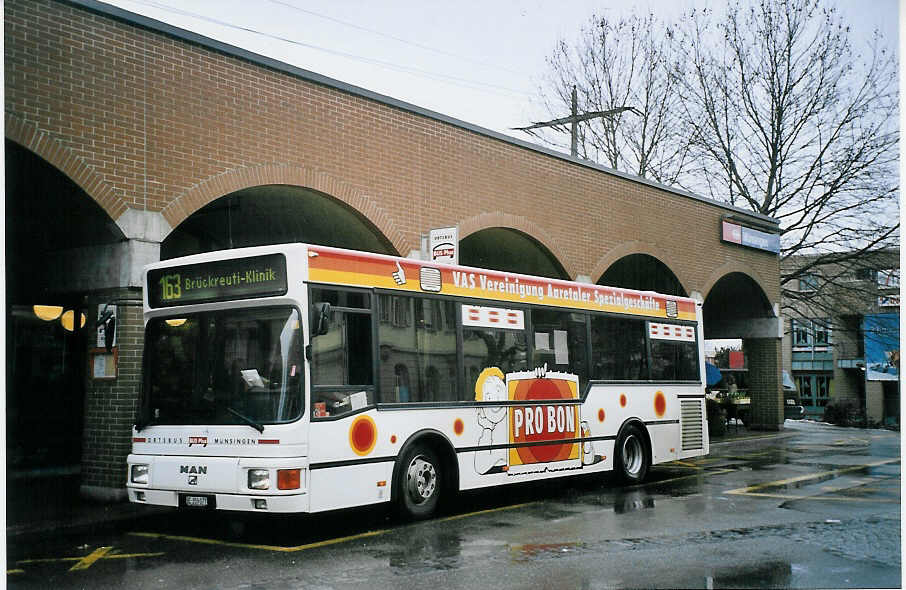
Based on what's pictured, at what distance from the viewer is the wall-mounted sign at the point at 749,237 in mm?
25531

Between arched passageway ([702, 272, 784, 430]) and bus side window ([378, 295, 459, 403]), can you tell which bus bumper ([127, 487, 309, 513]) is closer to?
bus side window ([378, 295, 459, 403])

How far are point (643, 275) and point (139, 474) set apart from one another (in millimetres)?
17068

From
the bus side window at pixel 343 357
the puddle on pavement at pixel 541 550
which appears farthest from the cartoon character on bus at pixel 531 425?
the puddle on pavement at pixel 541 550

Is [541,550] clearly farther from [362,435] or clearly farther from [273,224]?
[273,224]

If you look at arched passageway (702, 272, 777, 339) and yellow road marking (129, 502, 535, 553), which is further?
arched passageway (702, 272, 777, 339)

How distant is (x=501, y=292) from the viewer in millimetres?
11781

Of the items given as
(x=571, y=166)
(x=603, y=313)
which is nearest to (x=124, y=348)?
(x=603, y=313)

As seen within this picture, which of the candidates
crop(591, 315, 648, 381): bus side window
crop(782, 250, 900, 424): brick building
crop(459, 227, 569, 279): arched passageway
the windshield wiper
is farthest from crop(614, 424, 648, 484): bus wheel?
crop(782, 250, 900, 424): brick building

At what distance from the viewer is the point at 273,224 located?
16672 mm

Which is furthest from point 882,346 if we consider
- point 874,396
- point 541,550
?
point 541,550

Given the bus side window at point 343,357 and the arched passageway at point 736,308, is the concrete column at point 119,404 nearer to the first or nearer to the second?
the bus side window at point 343,357

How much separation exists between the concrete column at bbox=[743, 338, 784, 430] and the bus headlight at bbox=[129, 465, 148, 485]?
895 inches

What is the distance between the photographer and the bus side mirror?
348 inches

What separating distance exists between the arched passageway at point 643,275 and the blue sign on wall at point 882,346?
7.74m
